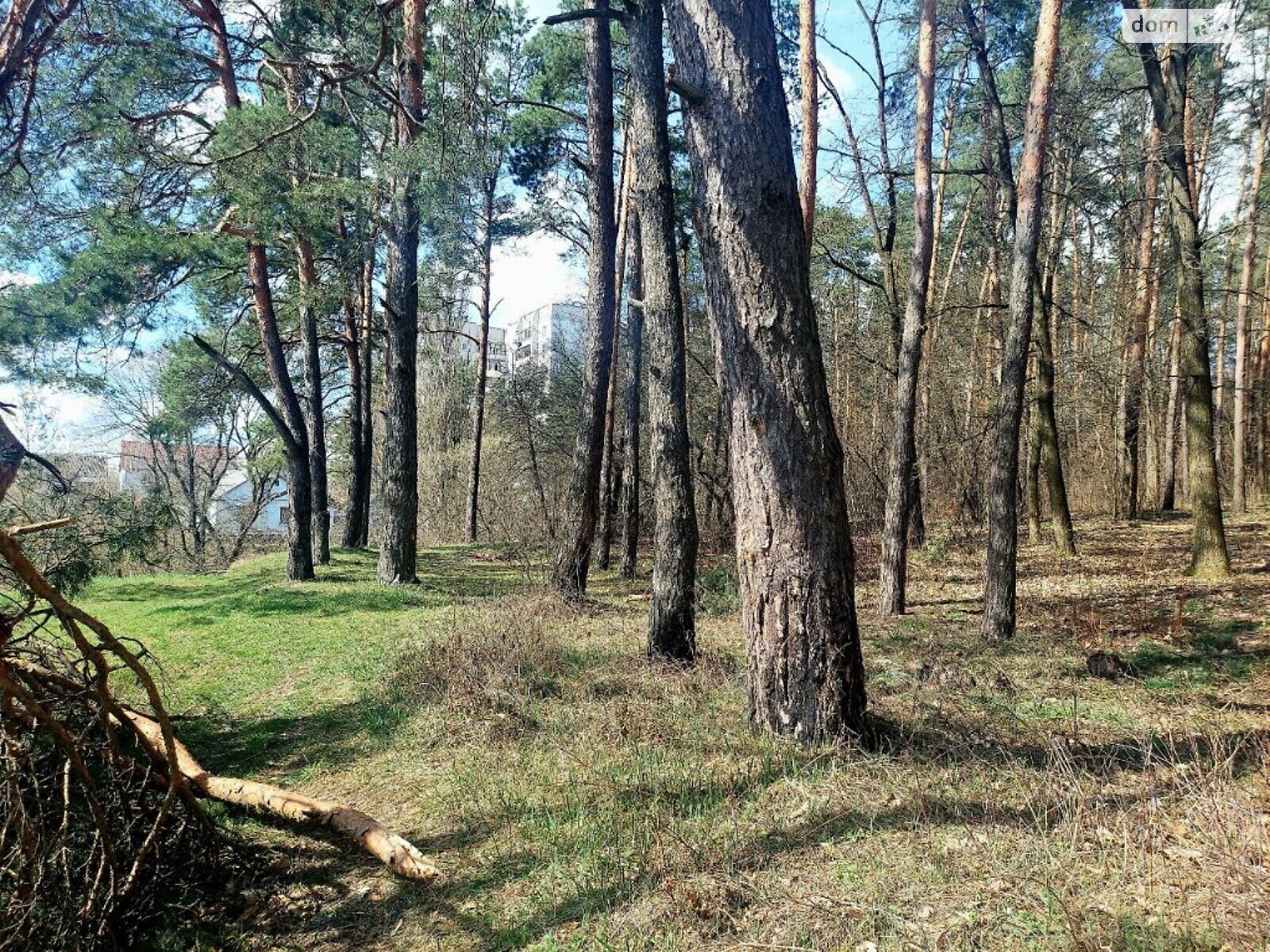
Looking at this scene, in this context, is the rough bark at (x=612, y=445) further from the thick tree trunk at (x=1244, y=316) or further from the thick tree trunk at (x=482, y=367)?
the thick tree trunk at (x=1244, y=316)

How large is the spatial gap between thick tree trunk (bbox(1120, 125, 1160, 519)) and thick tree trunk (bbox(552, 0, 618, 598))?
1091 cm

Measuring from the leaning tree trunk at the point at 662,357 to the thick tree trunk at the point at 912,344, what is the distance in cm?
291

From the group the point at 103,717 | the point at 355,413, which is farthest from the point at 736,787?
the point at 355,413

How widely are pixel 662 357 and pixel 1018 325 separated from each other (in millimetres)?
3191

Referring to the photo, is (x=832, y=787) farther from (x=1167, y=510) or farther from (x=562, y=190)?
(x=1167, y=510)

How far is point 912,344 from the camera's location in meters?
7.97

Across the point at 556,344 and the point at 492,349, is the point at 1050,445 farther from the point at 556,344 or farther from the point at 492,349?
the point at 492,349

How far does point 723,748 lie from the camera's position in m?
3.89

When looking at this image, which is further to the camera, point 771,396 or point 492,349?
point 492,349

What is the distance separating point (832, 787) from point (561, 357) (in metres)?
18.4

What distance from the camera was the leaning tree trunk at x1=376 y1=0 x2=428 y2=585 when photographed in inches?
404

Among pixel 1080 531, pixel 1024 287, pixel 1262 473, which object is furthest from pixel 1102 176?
pixel 1262 473

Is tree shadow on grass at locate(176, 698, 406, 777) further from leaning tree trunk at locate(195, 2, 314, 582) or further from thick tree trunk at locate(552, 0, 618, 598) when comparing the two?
leaning tree trunk at locate(195, 2, 314, 582)

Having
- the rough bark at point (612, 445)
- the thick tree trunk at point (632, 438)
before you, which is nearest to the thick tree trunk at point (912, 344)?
the thick tree trunk at point (632, 438)
